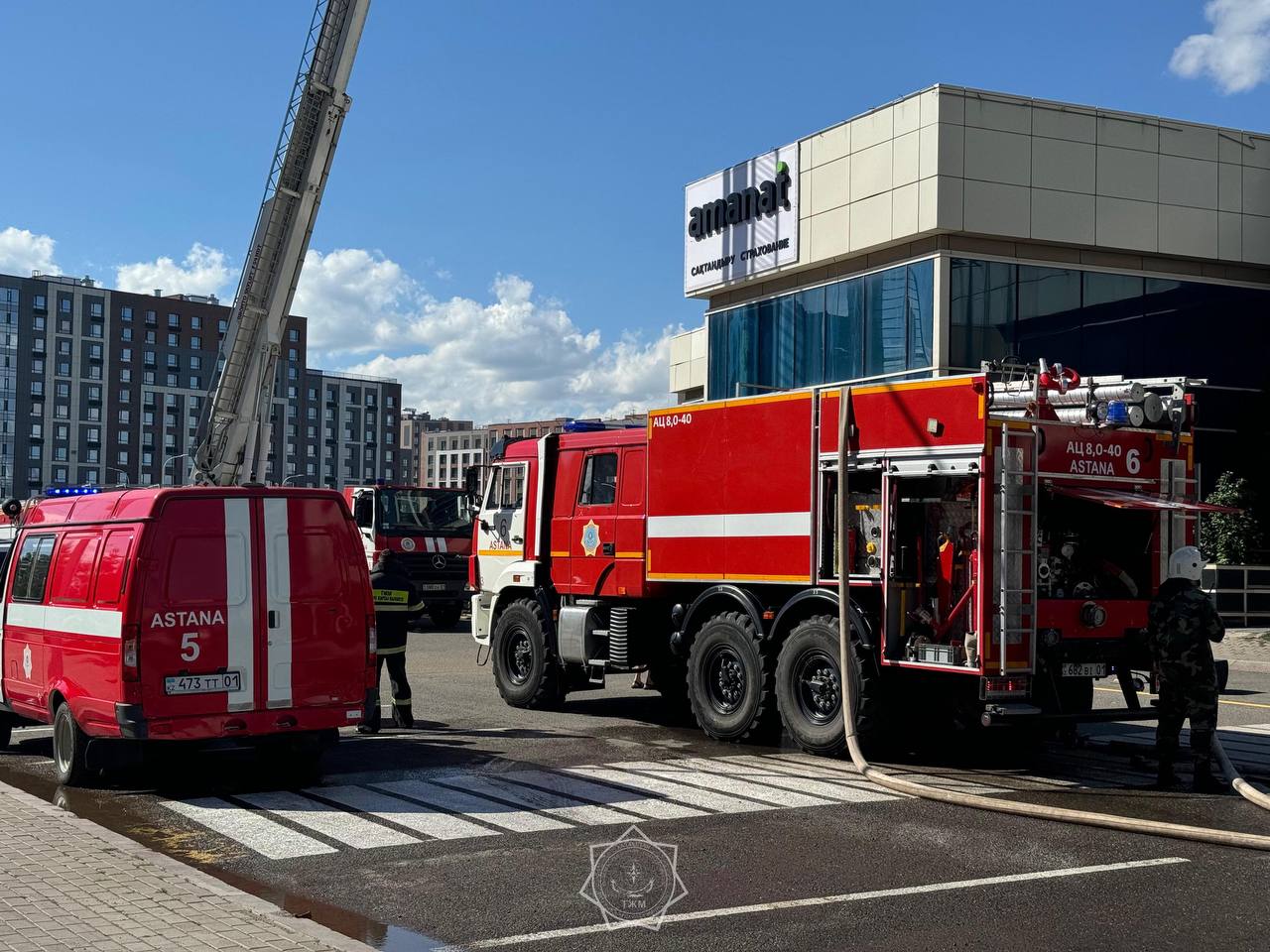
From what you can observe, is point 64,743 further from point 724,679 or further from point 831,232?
point 831,232

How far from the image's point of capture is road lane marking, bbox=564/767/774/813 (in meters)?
9.14

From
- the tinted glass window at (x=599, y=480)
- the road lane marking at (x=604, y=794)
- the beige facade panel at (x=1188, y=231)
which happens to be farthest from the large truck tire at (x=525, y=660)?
the beige facade panel at (x=1188, y=231)

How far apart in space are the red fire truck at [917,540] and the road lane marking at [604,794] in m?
2.15

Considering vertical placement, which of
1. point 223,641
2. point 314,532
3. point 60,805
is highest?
point 314,532

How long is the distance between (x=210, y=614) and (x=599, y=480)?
545 centimetres

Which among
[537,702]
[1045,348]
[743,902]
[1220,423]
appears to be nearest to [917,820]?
[743,902]

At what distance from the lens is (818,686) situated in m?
11.3

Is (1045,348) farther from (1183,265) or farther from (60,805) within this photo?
(60,805)

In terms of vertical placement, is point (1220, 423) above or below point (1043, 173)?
below

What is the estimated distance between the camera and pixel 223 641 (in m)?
9.52

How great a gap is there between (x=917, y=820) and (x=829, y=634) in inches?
96.6

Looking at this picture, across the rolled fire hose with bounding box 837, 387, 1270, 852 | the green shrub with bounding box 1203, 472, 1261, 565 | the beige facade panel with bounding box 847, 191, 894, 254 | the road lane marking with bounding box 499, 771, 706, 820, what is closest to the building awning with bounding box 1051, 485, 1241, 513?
the rolled fire hose with bounding box 837, 387, 1270, 852

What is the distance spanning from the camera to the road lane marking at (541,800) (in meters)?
8.77

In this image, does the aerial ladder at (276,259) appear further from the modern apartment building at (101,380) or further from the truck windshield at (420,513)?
the modern apartment building at (101,380)
